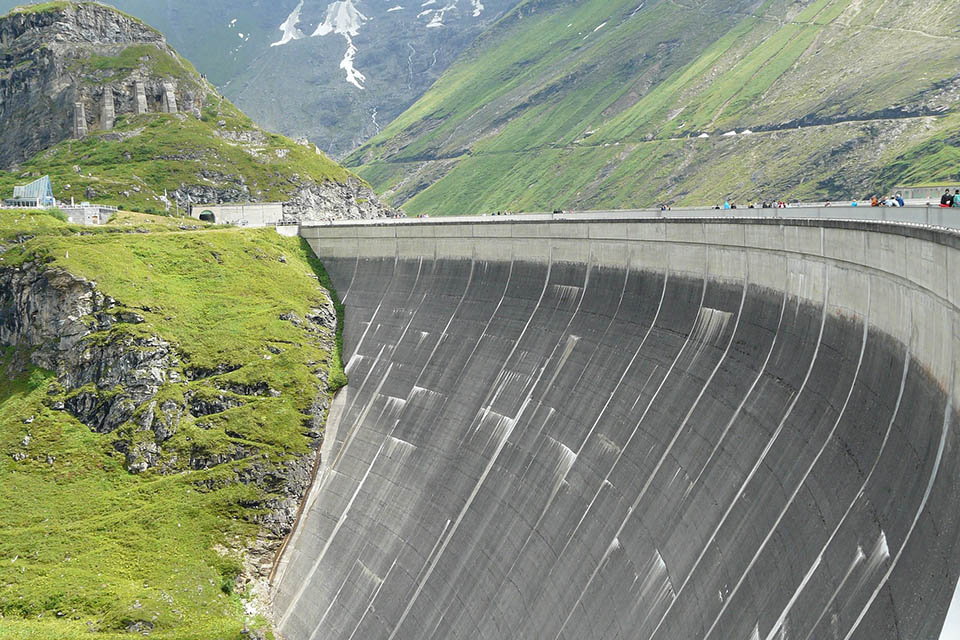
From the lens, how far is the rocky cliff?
104562mm

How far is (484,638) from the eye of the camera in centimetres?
3716

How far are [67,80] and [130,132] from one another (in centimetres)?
1260

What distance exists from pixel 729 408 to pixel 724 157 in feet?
510

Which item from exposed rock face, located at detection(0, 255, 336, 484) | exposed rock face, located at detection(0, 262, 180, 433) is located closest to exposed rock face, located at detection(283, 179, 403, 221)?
exposed rock face, located at detection(0, 262, 180, 433)

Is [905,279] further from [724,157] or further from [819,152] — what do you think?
[724,157]

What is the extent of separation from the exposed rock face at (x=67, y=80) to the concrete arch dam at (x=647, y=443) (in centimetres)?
6894

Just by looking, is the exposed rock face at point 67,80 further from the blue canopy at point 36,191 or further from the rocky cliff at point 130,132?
the blue canopy at point 36,191

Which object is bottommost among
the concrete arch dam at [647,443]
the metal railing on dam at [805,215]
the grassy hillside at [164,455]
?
the grassy hillside at [164,455]

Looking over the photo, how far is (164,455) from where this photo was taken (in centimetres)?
5631

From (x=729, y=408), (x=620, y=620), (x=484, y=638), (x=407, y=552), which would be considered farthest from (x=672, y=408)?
(x=407, y=552)

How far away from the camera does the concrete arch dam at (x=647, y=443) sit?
2192cm

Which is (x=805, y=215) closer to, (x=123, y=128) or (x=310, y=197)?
(x=310, y=197)

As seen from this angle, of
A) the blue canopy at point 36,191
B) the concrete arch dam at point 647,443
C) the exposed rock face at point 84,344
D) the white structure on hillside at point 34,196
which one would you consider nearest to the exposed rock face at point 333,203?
the white structure on hillside at point 34,196

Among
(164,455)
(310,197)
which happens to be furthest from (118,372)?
(310,197)
